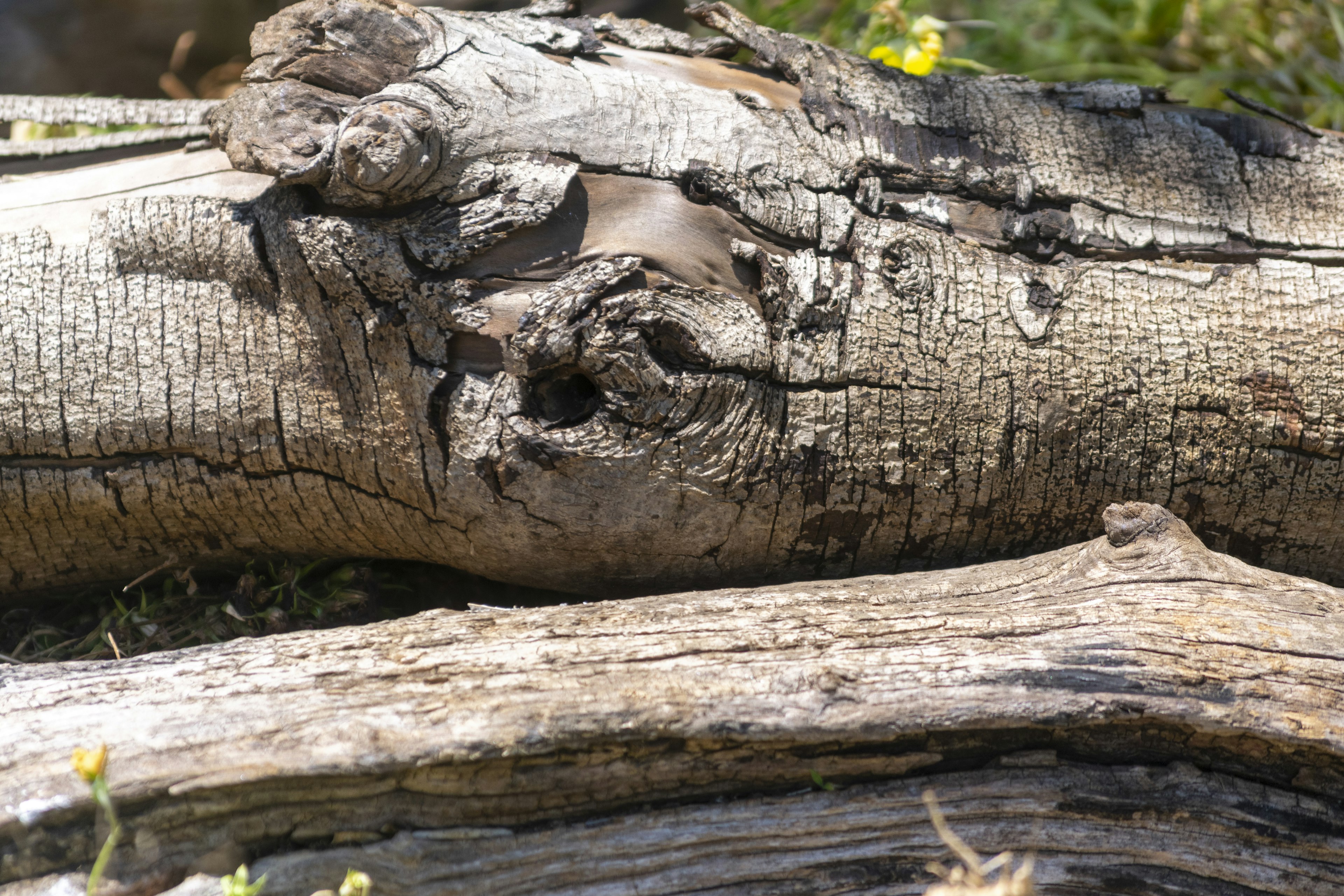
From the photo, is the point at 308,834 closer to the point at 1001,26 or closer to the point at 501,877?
the point at 501,877

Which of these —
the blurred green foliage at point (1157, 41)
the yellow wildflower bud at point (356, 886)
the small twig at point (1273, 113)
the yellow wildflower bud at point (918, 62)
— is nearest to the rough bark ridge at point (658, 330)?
the small twig at point (1273, 113)

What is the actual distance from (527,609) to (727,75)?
134 cm

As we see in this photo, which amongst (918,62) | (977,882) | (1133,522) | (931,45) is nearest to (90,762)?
(977,882)

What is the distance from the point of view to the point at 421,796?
5.04 ft

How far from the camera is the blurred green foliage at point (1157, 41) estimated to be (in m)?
4.04

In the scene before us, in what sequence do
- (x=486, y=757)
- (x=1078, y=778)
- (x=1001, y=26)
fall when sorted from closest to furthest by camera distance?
(x=486, y=757) → (x=1078, y=778) → (x=1001, y=26)

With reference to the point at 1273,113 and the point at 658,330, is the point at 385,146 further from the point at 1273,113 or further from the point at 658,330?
the point at 1273,113

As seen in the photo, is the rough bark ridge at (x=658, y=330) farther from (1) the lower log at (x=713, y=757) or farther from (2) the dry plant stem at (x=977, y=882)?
(2) the dry plant stem at (x=977, y=882)

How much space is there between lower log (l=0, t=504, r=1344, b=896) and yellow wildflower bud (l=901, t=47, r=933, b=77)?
7.28 ft

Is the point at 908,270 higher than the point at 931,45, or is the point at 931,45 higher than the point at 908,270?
the point at 931,45

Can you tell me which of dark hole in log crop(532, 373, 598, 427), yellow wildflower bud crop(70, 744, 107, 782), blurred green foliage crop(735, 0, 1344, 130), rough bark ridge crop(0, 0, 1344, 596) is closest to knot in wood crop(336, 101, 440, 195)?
rough bark ridge crop(0, 0, 1344, 596)

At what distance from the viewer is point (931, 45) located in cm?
323

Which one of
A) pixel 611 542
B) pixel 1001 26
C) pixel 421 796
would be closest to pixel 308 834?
pixel 421 796

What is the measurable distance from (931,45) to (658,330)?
213cm
